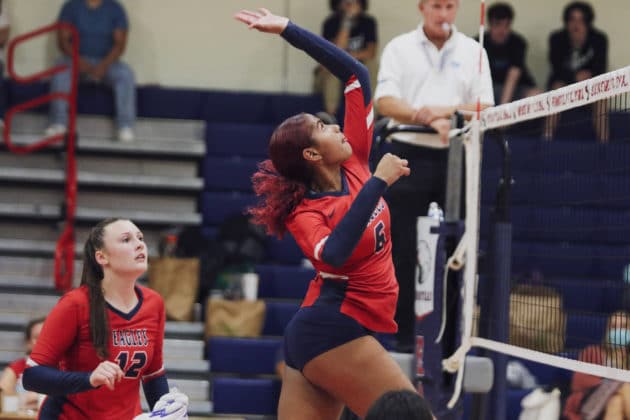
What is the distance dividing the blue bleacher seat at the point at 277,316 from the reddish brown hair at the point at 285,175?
5.56m

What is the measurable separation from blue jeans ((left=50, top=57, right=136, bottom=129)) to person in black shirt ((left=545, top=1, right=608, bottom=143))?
164 inches

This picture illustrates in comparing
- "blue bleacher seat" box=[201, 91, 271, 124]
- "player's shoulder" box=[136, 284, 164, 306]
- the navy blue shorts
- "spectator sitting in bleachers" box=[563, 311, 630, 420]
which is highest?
"blue bleacher seat" box=[201, 91, 271, 124]

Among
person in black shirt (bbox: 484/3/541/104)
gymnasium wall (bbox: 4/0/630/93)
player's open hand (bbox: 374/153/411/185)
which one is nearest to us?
player's open hand (bbox: 374/153/411/185)

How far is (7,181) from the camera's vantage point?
11.0 metres

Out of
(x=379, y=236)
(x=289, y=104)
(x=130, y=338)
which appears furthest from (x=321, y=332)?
(x=289, y=104)

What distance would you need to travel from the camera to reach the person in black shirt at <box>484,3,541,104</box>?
445 inches

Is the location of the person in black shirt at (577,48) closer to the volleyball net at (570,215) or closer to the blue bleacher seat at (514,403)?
the volleyball net at (570,215)

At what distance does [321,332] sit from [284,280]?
6094mm

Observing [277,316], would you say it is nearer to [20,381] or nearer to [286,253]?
[286,253]

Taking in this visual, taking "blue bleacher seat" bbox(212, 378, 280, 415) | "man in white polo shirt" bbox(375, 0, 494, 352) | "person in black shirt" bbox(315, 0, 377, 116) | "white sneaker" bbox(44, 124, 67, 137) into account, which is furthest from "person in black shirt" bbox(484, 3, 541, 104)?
"man in white polo shirt" bbox(375, 0, 494, 352)

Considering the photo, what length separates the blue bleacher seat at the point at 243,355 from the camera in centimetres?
935

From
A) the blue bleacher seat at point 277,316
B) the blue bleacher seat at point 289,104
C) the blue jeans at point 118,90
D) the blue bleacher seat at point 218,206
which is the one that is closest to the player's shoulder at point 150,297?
the blue bleacher seat at point 277,316

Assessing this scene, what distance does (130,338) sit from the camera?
4.53m

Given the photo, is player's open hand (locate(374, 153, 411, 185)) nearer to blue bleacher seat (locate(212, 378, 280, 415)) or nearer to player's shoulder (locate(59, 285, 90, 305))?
player's shoulder (locate(59, 285, 90, 305))
